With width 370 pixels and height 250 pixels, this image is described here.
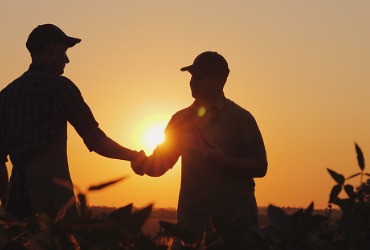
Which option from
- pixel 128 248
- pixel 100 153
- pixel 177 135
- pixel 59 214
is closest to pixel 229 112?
pixel 177 135

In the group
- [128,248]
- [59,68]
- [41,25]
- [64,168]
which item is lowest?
[128,248]

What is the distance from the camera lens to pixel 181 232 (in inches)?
61.8

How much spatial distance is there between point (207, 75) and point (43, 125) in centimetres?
154

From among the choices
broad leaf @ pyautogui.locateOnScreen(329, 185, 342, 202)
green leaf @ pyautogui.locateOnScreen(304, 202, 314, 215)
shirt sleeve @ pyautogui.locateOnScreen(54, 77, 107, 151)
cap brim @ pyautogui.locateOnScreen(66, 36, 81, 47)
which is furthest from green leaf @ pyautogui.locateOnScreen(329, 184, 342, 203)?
cap brim @ pyautogui.locateOnScreen(66, 36, 81, 47)

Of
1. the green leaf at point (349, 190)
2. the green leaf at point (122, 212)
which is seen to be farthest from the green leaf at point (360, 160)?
the green leaf at point (122, 212)

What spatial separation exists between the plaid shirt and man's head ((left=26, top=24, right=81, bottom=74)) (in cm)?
10

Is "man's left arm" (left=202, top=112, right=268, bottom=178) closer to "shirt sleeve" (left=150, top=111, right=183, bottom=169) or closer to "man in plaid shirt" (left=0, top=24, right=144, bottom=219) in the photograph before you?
"shirt sleeve" (left=150, top=111, right=183, bottom=169)

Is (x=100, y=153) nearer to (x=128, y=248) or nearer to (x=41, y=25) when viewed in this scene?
(x=41, y=25)

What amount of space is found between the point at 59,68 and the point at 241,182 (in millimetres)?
1860

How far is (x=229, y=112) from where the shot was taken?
19.8ft

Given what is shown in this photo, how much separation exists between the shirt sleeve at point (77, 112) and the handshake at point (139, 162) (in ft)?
1.44

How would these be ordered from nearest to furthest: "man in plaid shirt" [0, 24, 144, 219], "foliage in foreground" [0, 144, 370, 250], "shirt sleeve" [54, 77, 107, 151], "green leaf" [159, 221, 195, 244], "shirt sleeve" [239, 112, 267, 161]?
"foliage in foreground" [0, 144, 370, 250]
"green leaf" [159, 221, 195, 244]
"man in plaid shirt" [0, 24, 144, 219]
"shirt sleeve" [54, 77, 107, 151]
"shirt sleeve" [239, 112, 267, 161]

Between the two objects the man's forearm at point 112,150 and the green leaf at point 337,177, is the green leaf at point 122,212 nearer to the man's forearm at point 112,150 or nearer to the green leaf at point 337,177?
the green leaf at point 337,177

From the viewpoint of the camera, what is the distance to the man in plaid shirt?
5.18 meters
